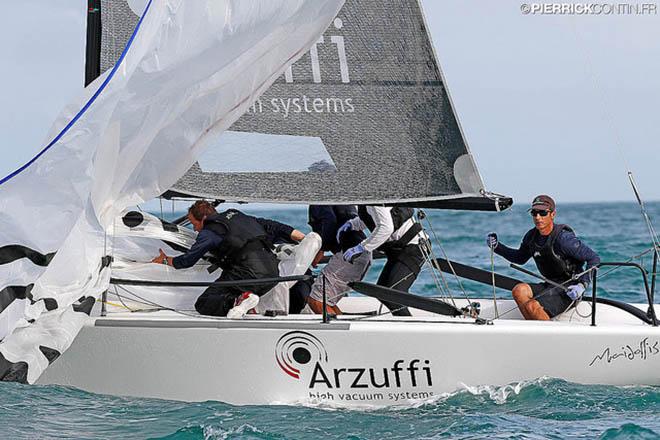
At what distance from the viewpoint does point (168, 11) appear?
575cm

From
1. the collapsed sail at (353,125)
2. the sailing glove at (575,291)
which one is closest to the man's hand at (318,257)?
the collapsed sail at (353,125)

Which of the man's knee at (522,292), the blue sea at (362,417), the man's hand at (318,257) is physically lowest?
the blue sea at (362,417)

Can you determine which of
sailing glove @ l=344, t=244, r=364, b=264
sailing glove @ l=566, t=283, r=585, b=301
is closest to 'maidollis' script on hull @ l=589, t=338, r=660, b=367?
sailing glove @ l=566, t=283, r=585, b=301

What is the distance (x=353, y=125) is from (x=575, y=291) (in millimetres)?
1671

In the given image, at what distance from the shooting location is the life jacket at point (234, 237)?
6.34m

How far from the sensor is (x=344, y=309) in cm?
736

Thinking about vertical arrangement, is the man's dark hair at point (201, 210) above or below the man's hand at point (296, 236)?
above

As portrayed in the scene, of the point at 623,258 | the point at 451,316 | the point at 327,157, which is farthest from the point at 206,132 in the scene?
the point at 623,258

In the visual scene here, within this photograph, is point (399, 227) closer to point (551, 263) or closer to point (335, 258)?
point (335, 258)

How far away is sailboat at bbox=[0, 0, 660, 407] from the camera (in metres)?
6.11

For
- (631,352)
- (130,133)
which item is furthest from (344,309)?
(130,133)

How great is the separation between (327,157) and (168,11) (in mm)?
1474

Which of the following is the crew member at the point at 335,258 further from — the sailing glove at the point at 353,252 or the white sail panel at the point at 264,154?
the white sail panel at the point at 264,154

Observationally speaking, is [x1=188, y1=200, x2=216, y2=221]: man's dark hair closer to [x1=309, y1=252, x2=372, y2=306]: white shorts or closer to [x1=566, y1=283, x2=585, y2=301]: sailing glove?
[x1=309, y1=252, x2=372, y2=306]: white shorts
